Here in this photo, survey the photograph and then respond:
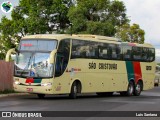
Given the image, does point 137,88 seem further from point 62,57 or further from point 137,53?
point 62,57

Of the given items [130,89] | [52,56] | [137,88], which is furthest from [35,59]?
[137,88]

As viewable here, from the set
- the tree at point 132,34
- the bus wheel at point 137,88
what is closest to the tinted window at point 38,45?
the bus wheel at point 137,88

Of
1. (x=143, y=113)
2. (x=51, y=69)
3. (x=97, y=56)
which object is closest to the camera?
(x=143, y=113)

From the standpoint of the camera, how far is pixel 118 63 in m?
29.4

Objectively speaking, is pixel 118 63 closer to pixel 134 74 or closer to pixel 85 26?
pixel 134 74

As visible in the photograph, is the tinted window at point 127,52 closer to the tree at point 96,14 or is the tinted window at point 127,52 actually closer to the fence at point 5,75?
the fence at point 5,75

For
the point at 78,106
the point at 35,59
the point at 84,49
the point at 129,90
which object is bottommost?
the point at 78,106

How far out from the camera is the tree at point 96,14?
50.8 meters

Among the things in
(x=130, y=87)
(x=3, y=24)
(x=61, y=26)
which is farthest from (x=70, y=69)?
(x=3, y=24)

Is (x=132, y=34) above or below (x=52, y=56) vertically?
above

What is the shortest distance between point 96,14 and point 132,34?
18.9m

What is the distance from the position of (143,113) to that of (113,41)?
11.9 m

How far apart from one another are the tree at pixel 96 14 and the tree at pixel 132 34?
13.3 m

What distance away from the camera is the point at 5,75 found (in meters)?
29.5
